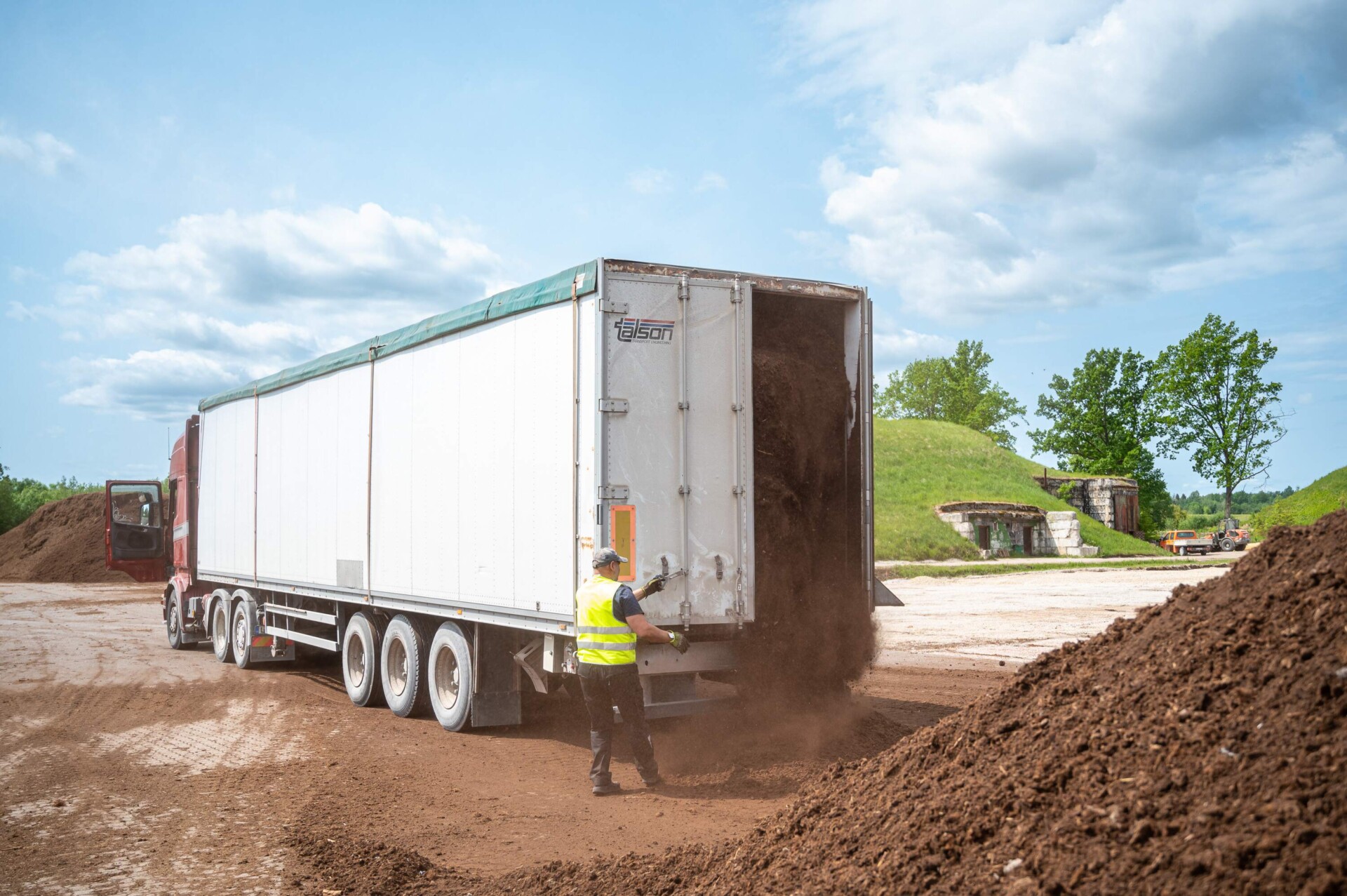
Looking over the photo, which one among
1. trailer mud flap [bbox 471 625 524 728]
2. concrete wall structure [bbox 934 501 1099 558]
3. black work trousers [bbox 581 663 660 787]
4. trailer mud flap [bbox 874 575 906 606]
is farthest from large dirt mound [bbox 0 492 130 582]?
black work trousers [bbox 581 663 660 787]

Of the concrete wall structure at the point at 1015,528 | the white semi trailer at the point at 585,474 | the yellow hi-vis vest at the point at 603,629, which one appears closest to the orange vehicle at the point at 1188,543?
the concrete wall structure at the point at 1015,528

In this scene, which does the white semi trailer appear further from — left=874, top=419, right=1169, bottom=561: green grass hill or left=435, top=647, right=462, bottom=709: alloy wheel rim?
left=874, top=419, right=1169, bottom=561: green grass hill

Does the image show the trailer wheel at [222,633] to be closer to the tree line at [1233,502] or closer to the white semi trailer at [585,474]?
the white semi trailer at [585,474]

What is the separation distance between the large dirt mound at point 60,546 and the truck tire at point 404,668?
33.6 m

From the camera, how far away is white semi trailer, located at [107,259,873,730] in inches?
317

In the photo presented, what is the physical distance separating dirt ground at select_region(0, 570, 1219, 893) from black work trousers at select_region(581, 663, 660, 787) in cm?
25

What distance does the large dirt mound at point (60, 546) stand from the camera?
43.0 meters

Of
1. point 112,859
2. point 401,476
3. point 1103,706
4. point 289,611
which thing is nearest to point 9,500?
point 289,611

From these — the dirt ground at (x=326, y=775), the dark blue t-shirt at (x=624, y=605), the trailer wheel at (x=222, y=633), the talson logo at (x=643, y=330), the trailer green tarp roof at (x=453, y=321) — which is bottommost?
the dirt ground at (x=326, y=775)

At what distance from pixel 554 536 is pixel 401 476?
3.22 metres

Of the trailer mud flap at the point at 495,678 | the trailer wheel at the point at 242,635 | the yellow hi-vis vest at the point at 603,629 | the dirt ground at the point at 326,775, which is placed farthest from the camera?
the trailer wheel at the point at 242,635

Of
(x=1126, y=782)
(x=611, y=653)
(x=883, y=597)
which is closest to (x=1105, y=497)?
(x=883, y=597)

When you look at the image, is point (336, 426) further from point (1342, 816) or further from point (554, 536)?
point (1342, 816)

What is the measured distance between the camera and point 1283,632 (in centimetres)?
423
